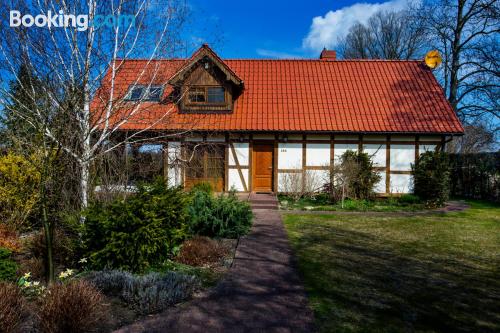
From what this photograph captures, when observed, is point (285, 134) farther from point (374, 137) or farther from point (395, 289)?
point (395, 289)

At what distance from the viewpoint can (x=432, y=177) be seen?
1252 cm

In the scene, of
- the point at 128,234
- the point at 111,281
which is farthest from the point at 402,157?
the point at 111,281

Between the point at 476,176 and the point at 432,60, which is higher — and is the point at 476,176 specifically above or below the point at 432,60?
below

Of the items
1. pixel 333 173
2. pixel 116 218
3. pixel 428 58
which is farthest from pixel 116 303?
pixel 428 58

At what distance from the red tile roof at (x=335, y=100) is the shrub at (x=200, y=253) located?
6.70m

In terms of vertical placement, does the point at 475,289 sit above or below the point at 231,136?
below

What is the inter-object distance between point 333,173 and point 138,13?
8.64 metres

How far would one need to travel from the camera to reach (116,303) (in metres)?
4.19

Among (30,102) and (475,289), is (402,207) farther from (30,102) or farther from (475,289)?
(30,102)

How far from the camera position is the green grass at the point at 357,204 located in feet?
38.1

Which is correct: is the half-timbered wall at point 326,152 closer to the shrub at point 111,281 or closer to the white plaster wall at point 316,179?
the white plaster wall at point 316,179

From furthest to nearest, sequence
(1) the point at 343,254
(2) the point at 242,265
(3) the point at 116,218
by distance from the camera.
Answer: (1) the point at 343,254
(2) the point at 242,265
(3) the point at 116,218

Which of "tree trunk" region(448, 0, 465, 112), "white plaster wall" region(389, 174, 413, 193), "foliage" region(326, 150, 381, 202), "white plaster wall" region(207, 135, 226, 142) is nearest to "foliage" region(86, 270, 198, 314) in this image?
"foliage" region(326, 150, 381, 202)

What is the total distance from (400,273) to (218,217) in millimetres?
3698
